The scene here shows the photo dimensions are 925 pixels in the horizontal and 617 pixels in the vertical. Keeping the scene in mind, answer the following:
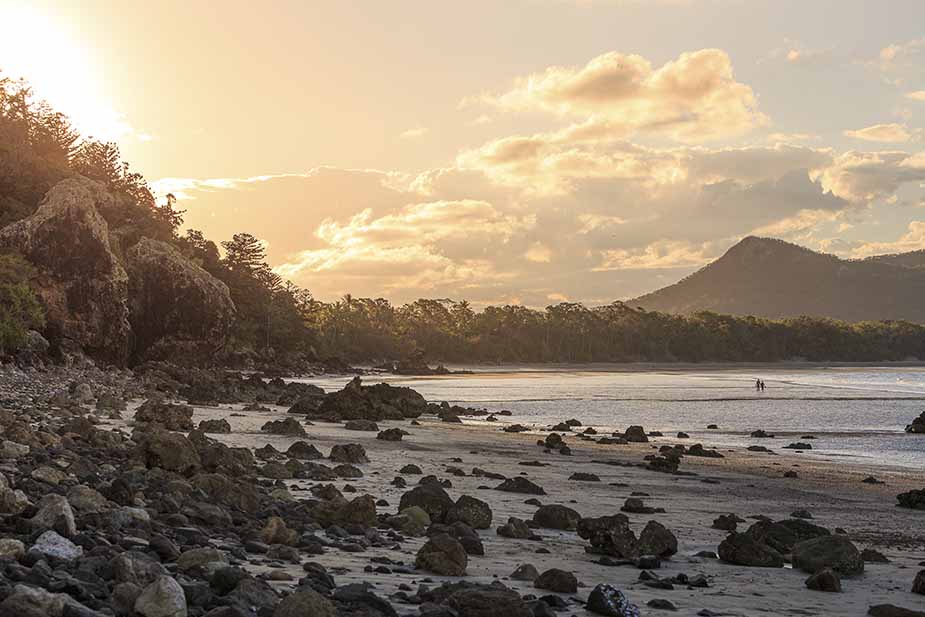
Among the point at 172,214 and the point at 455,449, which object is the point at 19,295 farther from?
the point at 172,214

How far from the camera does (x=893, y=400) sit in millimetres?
67875

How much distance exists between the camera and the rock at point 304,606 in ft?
21.5

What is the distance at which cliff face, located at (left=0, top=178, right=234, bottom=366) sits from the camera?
53.1m

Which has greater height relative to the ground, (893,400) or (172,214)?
(172,214)

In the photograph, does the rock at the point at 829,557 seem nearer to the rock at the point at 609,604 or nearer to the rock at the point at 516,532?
the rock at the point at 516,532

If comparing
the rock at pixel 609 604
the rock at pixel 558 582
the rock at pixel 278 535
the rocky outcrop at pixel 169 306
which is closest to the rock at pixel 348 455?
the rock at pixel 278 535

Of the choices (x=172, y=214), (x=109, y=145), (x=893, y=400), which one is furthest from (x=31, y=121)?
(x=893, y=400)

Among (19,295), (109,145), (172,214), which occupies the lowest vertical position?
(19,295)

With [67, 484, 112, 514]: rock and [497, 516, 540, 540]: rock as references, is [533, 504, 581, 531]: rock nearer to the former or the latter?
[497, 516, 540, 540]: rock

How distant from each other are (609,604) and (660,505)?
9.81 meters

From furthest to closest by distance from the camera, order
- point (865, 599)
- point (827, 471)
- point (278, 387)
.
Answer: point (278, 387)
point (827, 471)
point (865, 599)

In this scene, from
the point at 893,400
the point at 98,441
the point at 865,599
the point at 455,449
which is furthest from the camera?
the point at 893,400

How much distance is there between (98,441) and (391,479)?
235 inches

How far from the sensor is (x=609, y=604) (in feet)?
26.8
